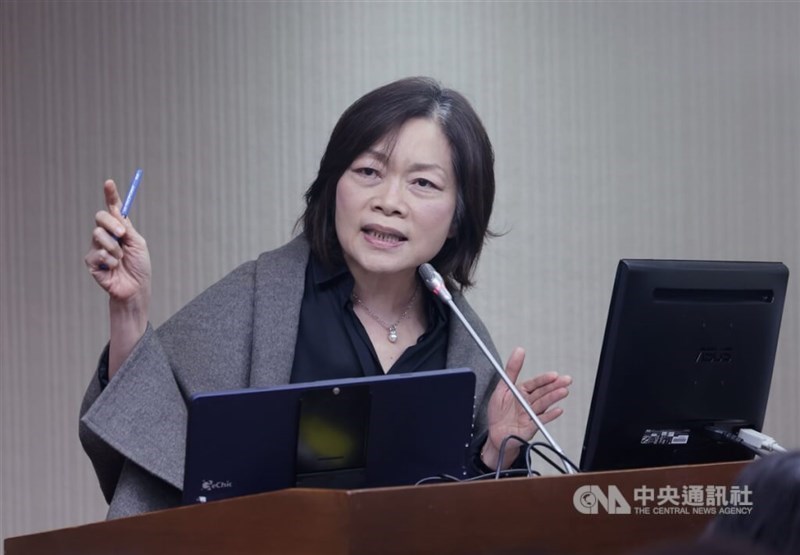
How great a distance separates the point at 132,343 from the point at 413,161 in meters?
0.60

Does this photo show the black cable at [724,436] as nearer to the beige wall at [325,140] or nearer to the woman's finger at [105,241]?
the woman's finger at [105,241]

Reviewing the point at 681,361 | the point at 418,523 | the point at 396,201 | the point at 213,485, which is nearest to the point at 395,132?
the point at 396,201

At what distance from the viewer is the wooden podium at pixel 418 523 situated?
39.1 inches

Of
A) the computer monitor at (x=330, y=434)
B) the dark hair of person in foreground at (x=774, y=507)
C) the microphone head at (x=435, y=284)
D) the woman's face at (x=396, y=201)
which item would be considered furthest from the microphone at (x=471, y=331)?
the dark hair of person in foreground at (x=774, y=507)

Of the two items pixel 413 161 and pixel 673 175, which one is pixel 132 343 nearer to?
pixel 413 161

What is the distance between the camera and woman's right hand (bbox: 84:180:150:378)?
158 centimetres

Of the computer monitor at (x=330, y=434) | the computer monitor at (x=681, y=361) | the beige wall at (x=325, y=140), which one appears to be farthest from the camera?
the beige wall at (x=325, y=140)

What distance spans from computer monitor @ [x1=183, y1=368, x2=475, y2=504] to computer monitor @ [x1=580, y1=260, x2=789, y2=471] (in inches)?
7.8

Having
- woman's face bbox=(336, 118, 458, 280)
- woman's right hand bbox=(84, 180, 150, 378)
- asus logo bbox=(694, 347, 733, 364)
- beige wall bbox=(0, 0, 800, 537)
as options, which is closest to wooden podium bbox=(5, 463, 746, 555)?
asus logo bbox=(694, 347, 733, 364)

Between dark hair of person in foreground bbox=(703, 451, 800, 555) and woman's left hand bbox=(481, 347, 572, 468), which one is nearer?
dark hair of person in foreground bbox=(703, 451, 800, 555)

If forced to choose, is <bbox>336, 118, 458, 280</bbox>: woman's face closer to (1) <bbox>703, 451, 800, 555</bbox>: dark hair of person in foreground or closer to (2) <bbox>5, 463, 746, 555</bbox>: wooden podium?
(2) <bbox>5, 463, 746, 555</bbox>: wooden podium

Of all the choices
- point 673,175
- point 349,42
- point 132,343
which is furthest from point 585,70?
point 132,343

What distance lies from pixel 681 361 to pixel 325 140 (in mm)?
2022

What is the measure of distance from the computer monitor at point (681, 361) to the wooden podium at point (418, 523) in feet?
0.72
